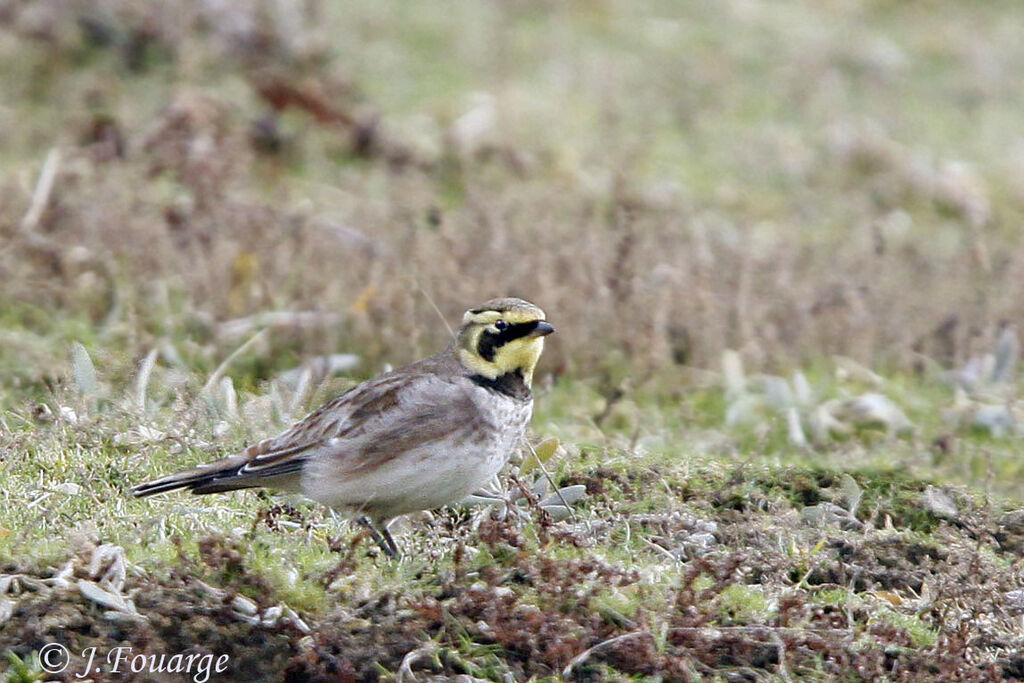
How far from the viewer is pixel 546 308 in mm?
8406

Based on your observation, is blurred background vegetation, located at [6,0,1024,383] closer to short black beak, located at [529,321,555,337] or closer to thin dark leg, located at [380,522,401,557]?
thin dark leg, located at [380,522,401,557]

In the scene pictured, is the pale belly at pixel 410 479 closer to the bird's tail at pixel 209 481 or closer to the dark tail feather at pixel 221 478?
the dark tail feather at pixel 221 478

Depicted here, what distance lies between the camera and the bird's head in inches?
230

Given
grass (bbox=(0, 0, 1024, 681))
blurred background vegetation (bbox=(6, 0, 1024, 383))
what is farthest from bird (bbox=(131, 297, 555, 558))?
blurred background vegetation (bbox=(6, 0, 1024, 383))

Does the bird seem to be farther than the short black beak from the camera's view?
No

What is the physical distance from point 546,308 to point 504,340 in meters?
2.58

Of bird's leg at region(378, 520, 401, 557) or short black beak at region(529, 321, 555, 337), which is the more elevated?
short black beak at region(529, 321, 555, 337)

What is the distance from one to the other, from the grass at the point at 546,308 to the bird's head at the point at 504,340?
1.64 feet

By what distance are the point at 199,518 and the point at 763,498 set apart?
2089mm

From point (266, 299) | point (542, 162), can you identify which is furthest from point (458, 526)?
point (542, 162)
